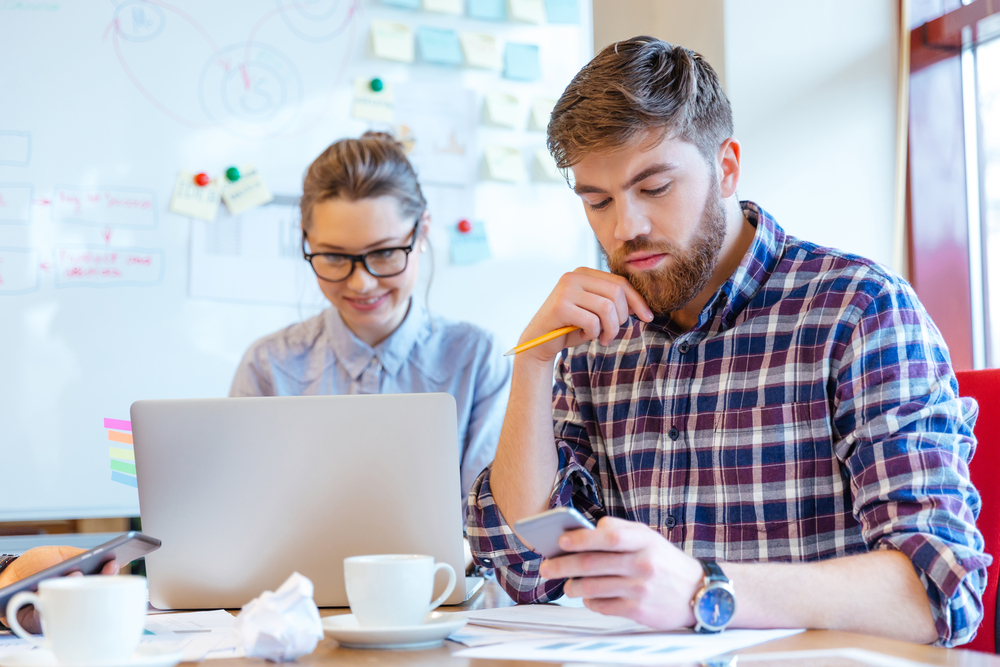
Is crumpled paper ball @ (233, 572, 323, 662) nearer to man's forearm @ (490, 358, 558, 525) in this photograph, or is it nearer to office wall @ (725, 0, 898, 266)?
man's forearm @ (490, 358, 558, 525)

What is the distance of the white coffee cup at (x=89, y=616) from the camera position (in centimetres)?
63

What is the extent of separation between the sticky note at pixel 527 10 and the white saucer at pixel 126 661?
Result: 6.32 feet

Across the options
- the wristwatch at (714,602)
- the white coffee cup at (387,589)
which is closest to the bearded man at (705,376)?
the wristwatch at (714,602)

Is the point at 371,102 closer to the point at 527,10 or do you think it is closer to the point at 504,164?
the point at 504,164

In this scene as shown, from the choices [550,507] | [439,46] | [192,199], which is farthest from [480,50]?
[550,507]

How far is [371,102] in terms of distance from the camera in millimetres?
2186

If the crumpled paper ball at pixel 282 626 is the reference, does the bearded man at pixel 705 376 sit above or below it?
above

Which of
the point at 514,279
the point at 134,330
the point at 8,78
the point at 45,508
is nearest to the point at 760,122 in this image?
the point at 514,279

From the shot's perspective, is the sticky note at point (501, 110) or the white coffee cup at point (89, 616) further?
the sticky note at point (501, 110)

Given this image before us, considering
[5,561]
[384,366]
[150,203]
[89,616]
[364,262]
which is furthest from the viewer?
[150,203]

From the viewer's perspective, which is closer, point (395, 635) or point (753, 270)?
point (395, 635)

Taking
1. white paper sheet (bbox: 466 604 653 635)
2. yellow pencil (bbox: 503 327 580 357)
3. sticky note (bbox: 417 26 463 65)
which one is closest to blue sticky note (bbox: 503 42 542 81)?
sticky note (bbox: 417 26 463 65)

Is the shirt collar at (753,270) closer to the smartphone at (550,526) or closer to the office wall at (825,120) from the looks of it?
the smartphone at (550,526)

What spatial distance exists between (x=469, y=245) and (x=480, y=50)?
0.49 m
